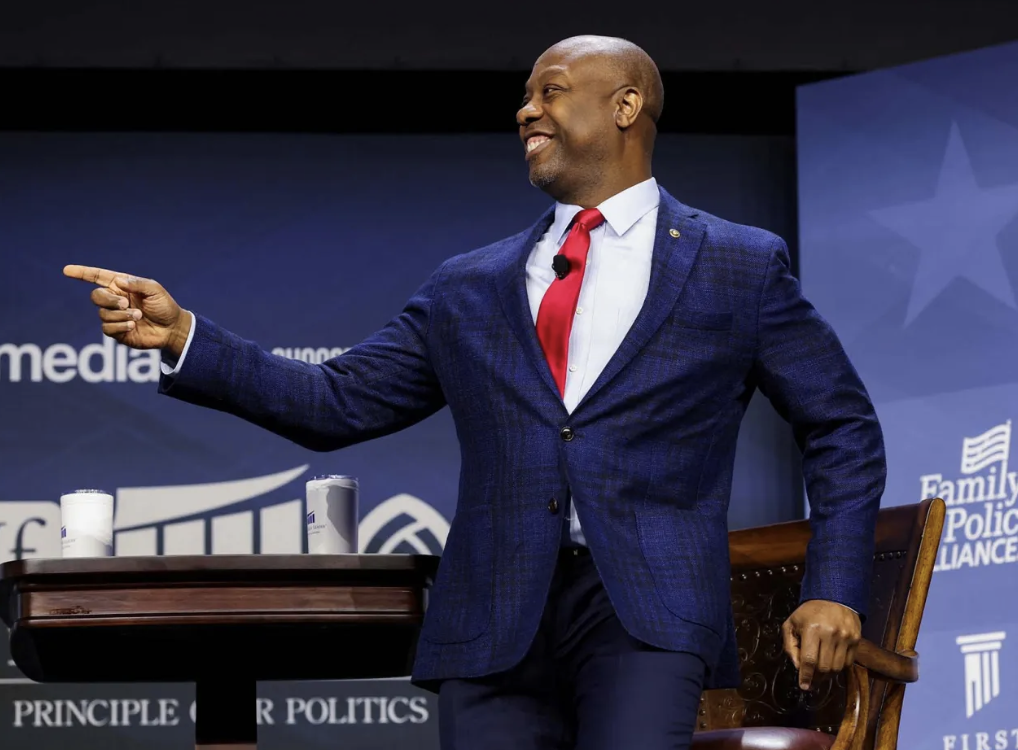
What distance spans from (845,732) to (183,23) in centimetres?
368

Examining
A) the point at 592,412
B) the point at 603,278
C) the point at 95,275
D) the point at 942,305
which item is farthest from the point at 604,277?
the point at 942,305

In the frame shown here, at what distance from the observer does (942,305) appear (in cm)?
457

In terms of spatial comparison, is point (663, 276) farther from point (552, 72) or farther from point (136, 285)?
point (136, 285)

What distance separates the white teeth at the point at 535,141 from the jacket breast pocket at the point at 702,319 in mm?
327

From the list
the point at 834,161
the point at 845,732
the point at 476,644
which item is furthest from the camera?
the point at 834,161

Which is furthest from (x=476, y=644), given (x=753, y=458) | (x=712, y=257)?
(x=753, y=458)

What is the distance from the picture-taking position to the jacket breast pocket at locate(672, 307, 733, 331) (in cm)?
203

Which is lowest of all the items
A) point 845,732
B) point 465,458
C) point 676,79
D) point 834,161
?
point 845,732

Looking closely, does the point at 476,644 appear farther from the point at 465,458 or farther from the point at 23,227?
the point at 23,227

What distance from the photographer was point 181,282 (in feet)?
16.1

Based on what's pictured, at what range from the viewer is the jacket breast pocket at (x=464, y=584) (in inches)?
76.1

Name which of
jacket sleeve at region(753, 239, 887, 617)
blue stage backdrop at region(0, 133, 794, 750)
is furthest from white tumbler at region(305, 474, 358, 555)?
blue stage backdrop at region(0, 133, 794, 750)

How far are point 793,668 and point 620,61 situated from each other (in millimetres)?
1087

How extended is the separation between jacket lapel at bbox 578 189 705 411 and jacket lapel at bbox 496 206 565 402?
14 millimetres
